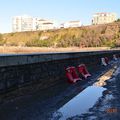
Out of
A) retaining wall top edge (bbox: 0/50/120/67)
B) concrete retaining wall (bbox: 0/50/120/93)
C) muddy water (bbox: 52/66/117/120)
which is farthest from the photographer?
concrete retaining wall (bbox: 0/50/120/93)

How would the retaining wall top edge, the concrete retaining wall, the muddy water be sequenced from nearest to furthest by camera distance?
the muddy water, the retaining wall top edge, the concrete retaining wall

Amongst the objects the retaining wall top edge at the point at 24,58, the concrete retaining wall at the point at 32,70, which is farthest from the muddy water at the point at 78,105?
the retaining wall top edge at the point at 24,58

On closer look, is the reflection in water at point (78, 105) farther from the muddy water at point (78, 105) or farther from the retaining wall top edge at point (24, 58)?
the retaining wall top edge at point (24, 58)

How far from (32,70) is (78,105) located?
3.36m

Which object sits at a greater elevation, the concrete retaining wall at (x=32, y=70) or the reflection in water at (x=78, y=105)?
the concrete retaining wall at (x=32, y=70)

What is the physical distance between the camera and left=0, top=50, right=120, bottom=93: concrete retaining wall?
12.1 m

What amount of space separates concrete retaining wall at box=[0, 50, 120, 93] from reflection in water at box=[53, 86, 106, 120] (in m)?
1.84

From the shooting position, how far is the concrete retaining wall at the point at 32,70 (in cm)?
1214

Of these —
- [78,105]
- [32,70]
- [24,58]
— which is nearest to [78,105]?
[78,105]

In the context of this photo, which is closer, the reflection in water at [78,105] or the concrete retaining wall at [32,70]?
the reflection in water at [78,105]

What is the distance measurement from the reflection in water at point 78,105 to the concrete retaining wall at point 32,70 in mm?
1839

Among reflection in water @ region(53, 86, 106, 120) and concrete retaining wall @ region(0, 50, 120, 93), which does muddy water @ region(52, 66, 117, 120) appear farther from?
concrete retaining wall @ region(0, 50, 120, 93)

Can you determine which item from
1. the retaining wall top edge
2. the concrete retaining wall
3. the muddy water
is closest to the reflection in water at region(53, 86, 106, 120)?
the muddy water

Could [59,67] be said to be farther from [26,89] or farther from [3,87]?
[3,87]
